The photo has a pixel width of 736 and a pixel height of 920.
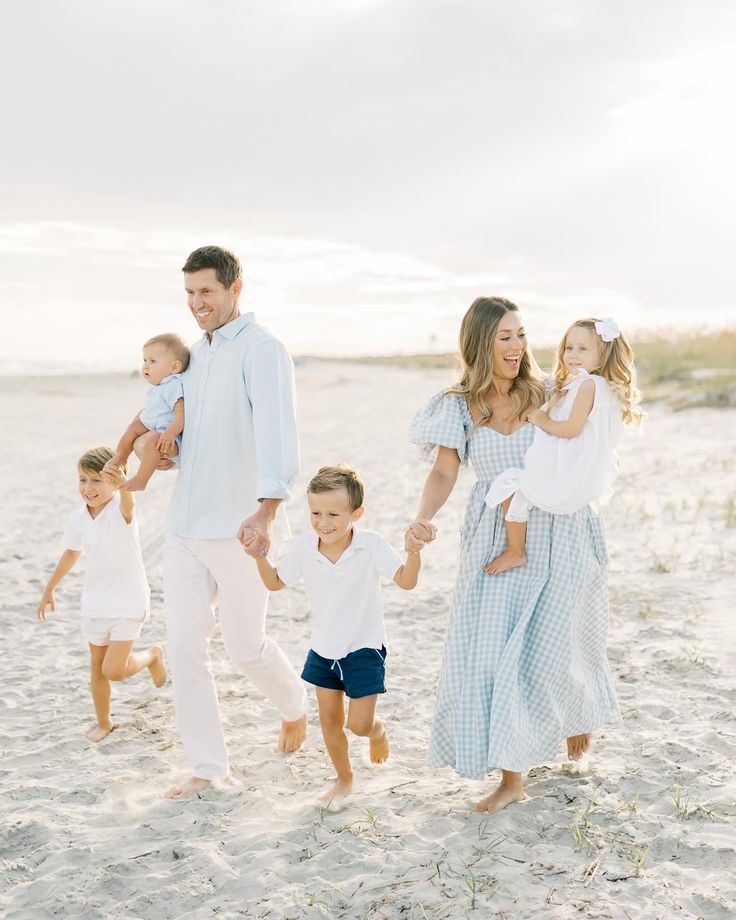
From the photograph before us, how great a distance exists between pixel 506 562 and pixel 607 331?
104 centimetres

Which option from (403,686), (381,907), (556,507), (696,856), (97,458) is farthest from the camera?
(403,686)

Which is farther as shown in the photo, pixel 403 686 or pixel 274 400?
pixel 403 686

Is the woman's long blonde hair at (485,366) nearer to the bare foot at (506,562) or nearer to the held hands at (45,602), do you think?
the bare foot at (506,562)

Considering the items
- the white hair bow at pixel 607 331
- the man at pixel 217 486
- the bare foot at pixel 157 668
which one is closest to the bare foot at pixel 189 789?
the man at pixel 217 486

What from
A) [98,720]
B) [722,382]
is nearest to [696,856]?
[98,720]

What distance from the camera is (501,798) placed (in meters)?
4.09

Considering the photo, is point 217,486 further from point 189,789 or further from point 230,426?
point 189,789

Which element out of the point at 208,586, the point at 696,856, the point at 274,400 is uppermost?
the point at 274,400

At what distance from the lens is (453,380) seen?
4277 millimetres

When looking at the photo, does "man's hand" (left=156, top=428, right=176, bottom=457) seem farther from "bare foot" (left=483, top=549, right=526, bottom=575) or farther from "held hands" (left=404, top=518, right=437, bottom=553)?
"bare foot" (left=483, top=549, right=526, bottom=575)

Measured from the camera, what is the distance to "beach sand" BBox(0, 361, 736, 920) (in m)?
3.55

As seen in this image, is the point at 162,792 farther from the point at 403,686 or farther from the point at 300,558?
the point at 403,686

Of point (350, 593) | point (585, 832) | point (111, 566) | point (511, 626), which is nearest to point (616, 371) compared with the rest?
point (511, 626)

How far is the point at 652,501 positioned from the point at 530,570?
766 centimetres
